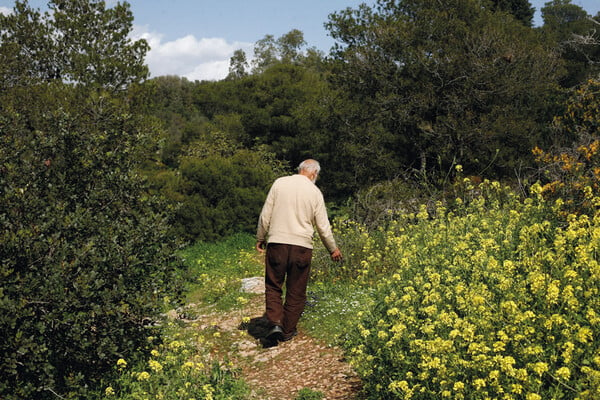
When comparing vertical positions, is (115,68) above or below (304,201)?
above

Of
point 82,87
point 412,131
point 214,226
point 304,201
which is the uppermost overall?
point 82,87

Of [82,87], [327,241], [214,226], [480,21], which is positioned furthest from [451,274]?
[82,87]

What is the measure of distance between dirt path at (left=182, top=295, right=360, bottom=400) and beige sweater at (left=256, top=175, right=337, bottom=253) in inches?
43.4

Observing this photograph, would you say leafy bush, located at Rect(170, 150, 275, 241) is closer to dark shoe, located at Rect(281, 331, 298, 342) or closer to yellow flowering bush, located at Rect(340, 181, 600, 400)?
dark shoe, located at Rect(281, 331, 298, 342)

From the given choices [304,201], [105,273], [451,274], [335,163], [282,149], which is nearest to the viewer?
[105,273]

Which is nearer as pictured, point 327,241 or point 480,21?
point 327,241

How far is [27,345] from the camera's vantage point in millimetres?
3928

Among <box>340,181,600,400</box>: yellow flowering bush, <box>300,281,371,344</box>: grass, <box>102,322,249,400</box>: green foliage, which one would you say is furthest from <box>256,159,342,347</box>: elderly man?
<box>102,322,249,400</box>: green foliage

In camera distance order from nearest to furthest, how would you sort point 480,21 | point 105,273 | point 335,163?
point 105,273, point 480,21, point 335,163

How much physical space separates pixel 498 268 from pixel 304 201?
2.10 m

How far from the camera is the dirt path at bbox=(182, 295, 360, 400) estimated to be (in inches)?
192

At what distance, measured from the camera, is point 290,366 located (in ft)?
18.2

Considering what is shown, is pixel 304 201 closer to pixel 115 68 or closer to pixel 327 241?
pixel 327 241

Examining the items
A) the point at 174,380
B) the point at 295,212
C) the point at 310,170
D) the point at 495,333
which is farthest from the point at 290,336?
the point at 495,333
